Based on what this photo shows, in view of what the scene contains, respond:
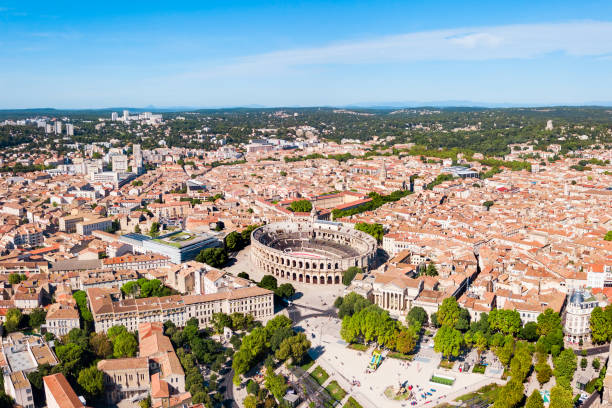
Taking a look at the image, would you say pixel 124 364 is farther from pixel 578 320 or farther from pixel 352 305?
pixel 578 320

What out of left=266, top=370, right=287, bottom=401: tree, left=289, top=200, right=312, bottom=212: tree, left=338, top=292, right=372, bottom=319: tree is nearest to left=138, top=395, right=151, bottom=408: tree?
left=266, top=370, right=287, bottom=401: tree

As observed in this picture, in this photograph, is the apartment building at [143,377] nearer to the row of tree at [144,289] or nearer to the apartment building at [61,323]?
the apartment building at [61,323]

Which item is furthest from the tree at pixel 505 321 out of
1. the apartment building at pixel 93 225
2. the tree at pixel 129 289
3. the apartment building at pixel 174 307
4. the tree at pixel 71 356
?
the apartment building at pixel 93 225

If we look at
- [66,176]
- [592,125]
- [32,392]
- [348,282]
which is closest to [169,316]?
[32,392]

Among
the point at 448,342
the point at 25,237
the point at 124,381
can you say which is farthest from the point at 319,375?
the point at 25,237

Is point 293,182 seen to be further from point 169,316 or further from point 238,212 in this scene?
point 169,316

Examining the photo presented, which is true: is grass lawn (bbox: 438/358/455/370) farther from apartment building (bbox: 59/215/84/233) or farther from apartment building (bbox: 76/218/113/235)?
apartment building (bbox: 59/215/84/233)
